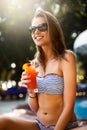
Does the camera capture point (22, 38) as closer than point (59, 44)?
No

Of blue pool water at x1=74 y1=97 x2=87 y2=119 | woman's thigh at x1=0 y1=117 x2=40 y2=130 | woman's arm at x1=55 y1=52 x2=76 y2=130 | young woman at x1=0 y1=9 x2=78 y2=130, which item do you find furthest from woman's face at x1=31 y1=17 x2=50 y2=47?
blue pool water at x1=74 y1=97 x2=87 y2=119

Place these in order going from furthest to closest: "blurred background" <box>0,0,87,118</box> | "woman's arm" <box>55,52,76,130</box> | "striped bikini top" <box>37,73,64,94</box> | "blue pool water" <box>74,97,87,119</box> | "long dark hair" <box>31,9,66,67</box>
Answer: "blurred background" <box>0,0,87,118</box> → "blue pool water" <box>74,97,87,119</box> → "long dark hair" <box>31,9,66,67</box> → "striped bikini top" <box>37,73,64,94</box> → "woman's arm" <box>55,52,76,130</box>

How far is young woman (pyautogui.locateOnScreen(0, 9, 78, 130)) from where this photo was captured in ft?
9.92

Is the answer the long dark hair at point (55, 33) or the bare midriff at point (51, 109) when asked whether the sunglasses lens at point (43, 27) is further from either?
the bare midriff at point (51, 109)

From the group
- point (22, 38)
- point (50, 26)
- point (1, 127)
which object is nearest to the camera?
point (1, 127)

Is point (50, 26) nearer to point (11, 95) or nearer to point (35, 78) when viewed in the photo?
point (35, 78)

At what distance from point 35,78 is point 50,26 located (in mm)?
432

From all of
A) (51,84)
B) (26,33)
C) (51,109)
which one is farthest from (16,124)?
(26,33)

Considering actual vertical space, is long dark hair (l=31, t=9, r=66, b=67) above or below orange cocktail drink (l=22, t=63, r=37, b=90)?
above

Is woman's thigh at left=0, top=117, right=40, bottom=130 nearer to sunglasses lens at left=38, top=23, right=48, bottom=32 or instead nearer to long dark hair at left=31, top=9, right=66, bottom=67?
long dark hair at left=31, top=9, right=66, bottom=67

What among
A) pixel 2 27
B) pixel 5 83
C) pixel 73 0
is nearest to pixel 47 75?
pixel 73 0

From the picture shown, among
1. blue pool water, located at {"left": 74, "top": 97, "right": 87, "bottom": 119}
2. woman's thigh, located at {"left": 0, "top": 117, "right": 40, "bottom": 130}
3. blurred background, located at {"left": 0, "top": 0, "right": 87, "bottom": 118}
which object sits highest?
blurred background, located at {"left": 0, "top": 0, "right": 87, "bottom": 118}

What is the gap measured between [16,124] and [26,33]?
14.4 meters

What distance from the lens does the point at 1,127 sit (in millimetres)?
2969
